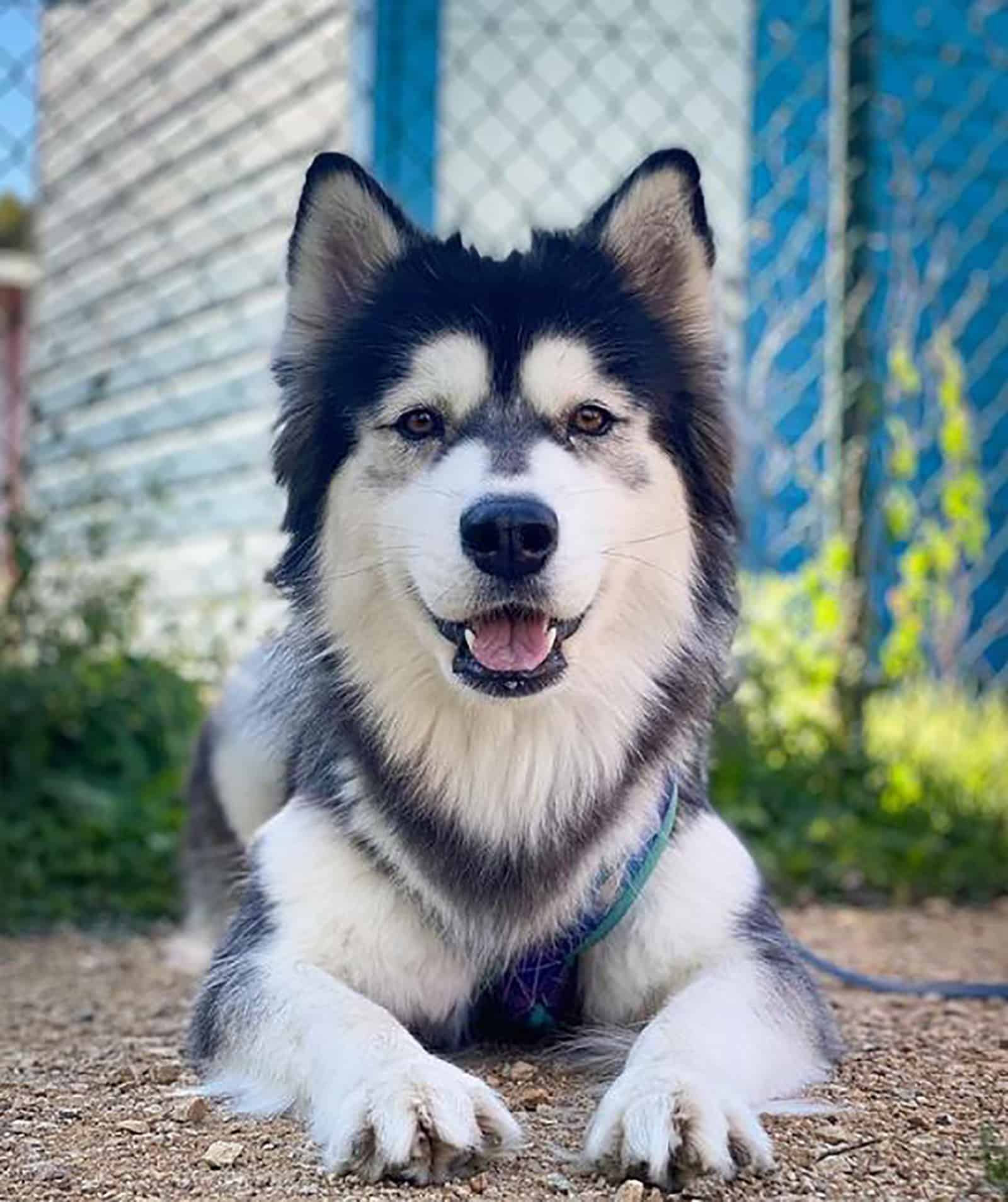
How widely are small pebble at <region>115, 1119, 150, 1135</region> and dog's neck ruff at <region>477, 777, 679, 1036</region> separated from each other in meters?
0.67

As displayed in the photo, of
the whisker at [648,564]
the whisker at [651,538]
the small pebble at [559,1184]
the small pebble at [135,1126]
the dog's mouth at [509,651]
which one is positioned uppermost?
the whisker at [651,538]

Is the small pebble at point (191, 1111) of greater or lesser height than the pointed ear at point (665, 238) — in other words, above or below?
below

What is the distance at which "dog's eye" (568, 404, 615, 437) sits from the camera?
2.83 meters

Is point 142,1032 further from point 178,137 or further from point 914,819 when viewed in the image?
point 178,137

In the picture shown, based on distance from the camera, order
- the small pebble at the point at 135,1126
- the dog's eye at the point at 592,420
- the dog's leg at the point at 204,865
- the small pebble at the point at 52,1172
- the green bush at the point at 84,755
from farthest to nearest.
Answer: the green bush at the point at 84,755 < the dog's leg at the point at 204,865 < the dog's eye at the point at 592,420 < the small pebble at the point at 135,1126 < the small pebble at the point at 52,1172

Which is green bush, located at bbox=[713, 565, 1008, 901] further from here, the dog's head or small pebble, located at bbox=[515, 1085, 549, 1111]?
small pebble, located at bbox=[515, 1085, 549, 1111]

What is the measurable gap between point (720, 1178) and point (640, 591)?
1103mm

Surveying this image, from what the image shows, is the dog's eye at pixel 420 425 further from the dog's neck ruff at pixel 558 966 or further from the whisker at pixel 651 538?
the dog's neck ruff at pixel 558 966

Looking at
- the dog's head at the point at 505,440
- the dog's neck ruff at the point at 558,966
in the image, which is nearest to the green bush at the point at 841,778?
the dog's neck ruff at the point at 558,966

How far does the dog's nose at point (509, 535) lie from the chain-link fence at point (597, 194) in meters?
3.19

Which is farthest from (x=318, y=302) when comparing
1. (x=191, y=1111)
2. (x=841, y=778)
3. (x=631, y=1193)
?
(x=841, y=778)

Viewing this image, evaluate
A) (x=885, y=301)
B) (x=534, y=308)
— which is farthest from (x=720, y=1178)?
(x=885, y=301)

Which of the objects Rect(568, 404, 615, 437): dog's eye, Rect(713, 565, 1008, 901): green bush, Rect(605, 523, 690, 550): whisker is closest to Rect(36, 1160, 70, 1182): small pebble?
Rect(605, 523, 690, 550): whisker

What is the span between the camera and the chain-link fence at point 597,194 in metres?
6.20
